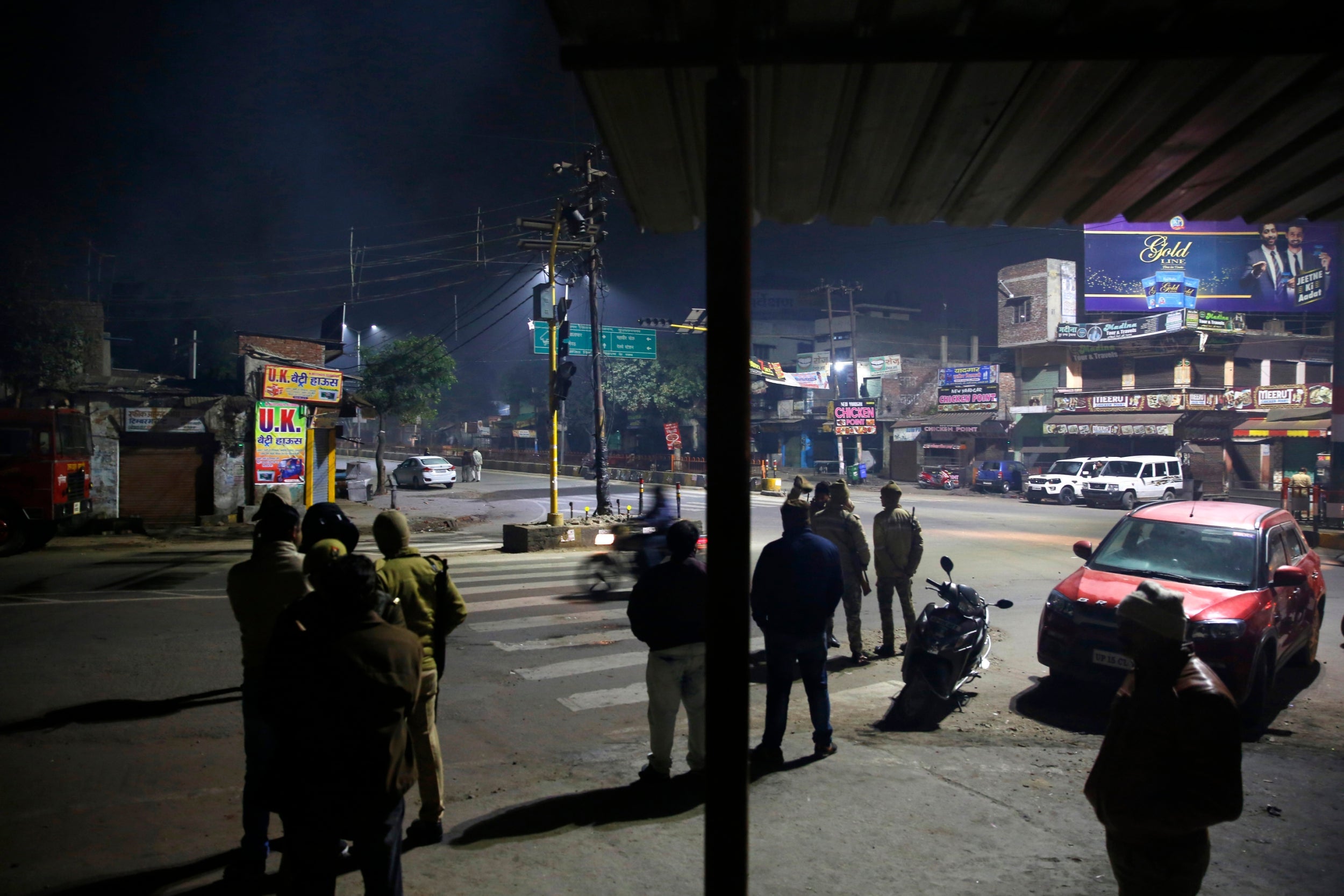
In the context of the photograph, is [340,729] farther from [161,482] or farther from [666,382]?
[666,382]

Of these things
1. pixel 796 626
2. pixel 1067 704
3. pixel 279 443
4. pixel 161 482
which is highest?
pixel 279 443

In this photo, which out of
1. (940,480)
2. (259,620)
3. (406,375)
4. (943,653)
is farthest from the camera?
(940,480)

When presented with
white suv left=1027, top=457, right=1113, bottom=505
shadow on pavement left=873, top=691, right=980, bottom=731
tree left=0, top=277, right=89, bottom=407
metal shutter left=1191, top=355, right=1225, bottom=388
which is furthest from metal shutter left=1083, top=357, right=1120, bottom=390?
tree left=0, top=277, right=89, bottom=407

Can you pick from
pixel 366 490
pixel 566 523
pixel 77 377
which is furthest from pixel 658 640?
pixel 77 377

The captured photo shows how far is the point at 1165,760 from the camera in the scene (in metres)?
2.58

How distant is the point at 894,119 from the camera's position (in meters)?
2.75

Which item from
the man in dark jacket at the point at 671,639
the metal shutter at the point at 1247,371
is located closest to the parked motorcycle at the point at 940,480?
the metal shutter at the point at 1247,371

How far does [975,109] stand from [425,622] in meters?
3.39

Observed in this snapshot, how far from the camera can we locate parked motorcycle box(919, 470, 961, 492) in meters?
39.6

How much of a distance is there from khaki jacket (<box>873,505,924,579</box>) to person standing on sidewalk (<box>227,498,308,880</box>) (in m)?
5.46

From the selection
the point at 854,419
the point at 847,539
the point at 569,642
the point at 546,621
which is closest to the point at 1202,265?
the point at 854,419

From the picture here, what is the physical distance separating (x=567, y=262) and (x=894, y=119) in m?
20.6

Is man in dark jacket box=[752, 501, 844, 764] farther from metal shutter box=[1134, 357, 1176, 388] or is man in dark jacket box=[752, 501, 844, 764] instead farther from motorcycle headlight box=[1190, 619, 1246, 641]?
metal shutter box=[1134, 357, 1176, 388]

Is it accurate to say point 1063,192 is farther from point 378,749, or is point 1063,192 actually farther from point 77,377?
point 77,377
